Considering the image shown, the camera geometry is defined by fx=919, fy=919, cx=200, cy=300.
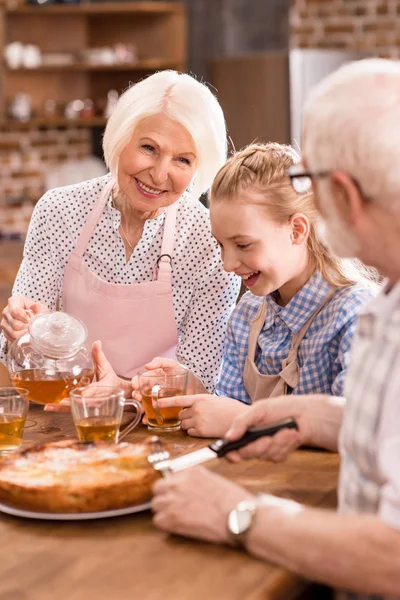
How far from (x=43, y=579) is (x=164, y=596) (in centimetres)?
16

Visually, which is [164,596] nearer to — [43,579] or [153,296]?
[43,579]

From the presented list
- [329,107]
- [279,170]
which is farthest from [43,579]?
[279,170]

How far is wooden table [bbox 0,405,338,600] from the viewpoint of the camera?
1.15 meters

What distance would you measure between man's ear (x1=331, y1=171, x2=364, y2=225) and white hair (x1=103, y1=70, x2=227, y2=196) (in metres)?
1.08

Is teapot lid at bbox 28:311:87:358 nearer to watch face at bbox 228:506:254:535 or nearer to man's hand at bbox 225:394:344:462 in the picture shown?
man's hand at bbox 225:394:344:462

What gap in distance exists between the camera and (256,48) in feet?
19.3

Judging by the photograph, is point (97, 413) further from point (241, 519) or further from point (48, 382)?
point (241, 519)

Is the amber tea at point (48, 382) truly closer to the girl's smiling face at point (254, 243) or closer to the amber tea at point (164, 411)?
the amber tea at point (164, 411)

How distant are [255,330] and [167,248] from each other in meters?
0.40

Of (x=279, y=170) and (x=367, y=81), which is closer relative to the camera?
(x=367, y=81)

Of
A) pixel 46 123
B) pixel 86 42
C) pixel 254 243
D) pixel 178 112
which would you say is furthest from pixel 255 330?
pixel 86 42

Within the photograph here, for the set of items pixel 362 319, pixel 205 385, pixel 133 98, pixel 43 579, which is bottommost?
pixel 205 385

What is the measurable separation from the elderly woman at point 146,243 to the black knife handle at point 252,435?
0.78 meters

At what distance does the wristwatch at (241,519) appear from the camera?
1213 mm
